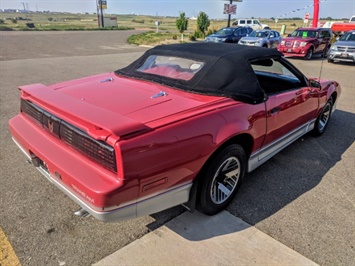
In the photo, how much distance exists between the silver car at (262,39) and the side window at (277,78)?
45.2 ft

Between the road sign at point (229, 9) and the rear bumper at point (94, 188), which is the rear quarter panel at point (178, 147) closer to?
the rear bumper at point (94, 188)

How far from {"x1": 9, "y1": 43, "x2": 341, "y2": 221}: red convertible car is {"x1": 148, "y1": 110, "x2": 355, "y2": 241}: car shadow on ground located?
10.2 inches

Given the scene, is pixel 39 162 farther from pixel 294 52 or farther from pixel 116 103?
pixel 294 52

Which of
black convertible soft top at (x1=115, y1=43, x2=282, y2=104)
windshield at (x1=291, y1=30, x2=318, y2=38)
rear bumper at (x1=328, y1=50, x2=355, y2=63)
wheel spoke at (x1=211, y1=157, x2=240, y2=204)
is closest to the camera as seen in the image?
wheel spoke at (x1=211, y1=157, x2=240, y2=204)

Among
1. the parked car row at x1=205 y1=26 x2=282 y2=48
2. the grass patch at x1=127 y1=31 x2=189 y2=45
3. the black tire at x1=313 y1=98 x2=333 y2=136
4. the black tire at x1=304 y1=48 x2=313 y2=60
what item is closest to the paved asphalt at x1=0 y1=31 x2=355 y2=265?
the black tire at x1=313 y1=98 x2=333 y2=136

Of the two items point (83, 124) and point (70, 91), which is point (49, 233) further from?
point (70, 91)

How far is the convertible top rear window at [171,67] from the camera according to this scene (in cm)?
306

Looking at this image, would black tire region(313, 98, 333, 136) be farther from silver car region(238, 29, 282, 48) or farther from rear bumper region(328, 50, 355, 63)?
silver car region(238, 29, 282, 48)

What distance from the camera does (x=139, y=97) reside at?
2.63m

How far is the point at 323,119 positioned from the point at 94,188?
426cm

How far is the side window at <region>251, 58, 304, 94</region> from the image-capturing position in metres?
3.81

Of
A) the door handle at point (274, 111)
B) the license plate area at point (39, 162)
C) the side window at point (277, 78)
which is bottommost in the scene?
the license plate area at point (39, 162)

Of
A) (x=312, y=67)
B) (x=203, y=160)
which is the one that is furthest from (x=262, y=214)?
(x=312, y=67)

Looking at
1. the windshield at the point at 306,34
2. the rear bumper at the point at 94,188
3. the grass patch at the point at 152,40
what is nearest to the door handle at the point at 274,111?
the rear bumper at the point at 94,188
